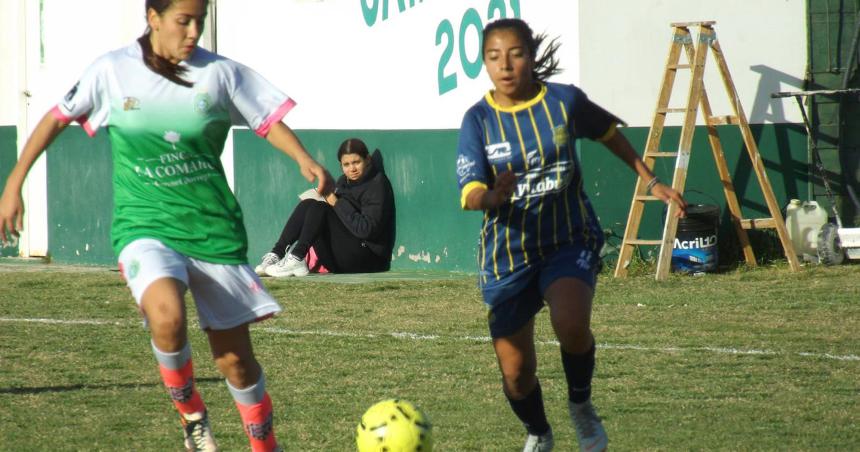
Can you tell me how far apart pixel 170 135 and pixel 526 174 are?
1.43 metres

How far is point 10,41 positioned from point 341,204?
575 centimetres

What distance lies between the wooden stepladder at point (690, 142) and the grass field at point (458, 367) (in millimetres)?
392

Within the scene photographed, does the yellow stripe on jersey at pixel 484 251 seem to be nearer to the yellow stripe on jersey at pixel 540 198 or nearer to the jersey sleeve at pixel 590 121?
the yellow stripe on jersey at pixel 540 198

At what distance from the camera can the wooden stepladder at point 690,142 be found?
1200 cm

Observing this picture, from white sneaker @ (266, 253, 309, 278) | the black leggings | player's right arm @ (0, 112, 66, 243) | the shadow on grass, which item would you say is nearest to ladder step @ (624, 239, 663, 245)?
the black leggings

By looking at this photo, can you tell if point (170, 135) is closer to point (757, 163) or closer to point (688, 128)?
point (688, 128)

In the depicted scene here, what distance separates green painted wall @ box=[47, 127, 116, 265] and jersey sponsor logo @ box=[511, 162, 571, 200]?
35.4ft

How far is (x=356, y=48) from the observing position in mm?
14062

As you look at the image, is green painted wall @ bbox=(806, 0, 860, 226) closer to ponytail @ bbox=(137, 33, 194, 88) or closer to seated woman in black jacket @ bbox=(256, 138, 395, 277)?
seated woman in black jacket @ bbox=(256, 138, 395, 277)

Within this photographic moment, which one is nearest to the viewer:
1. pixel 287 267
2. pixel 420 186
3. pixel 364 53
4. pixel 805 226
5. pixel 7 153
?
pixel 805 226

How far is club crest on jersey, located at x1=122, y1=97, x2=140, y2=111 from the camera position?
5387mm

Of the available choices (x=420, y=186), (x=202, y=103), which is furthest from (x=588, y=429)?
(x=420, y=186)

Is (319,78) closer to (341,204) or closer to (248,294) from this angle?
(341,204)

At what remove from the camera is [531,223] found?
18.4 ft
